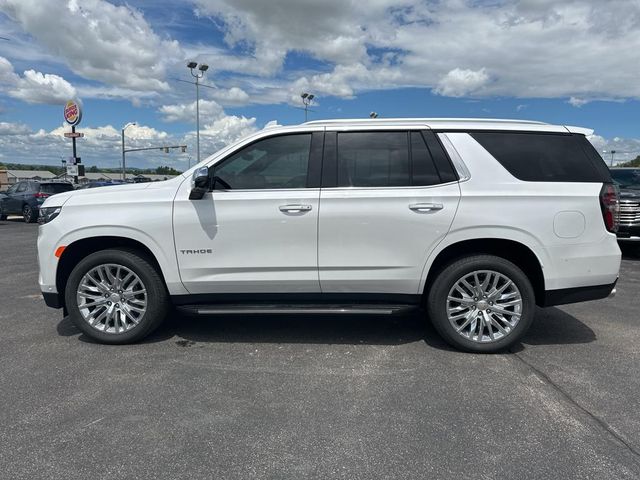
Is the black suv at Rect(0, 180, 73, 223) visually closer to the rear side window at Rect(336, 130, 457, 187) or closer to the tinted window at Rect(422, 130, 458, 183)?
the rear side window at Rect(336, 130, 457, 187)

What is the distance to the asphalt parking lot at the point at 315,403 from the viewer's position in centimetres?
265

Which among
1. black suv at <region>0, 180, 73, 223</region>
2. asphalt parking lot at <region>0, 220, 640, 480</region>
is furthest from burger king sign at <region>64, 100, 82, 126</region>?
asphalt parking lot at <region>0, 220, 640, 480</region>

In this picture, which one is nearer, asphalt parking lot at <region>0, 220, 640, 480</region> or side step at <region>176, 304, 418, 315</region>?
asphalt parking lot at <region>0, 220, 640, 480</region>

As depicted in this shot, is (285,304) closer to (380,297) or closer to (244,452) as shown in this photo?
(380,297)

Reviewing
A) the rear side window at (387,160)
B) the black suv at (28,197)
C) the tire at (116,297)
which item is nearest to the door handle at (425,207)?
the rear side window at (387,160)

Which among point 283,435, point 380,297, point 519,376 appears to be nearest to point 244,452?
point 283,435

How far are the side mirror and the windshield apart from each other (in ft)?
30.6

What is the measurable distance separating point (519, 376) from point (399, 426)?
131 centimetres

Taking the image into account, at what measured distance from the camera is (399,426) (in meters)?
3.03

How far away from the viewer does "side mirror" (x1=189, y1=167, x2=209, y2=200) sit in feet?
13.2

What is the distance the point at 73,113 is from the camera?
3297cm

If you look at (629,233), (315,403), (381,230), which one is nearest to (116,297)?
(315,403)

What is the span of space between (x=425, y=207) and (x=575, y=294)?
154 centimetres

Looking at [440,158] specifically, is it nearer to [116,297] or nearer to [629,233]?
[116,297]
